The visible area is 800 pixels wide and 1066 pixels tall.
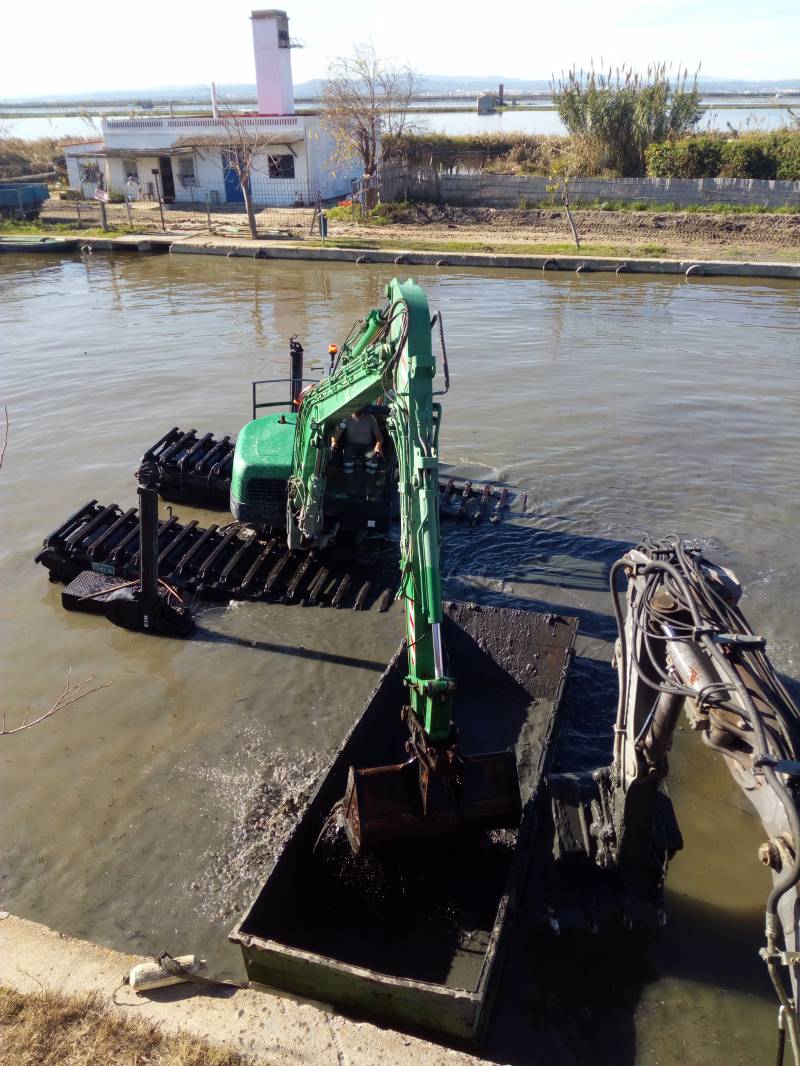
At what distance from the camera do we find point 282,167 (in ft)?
133

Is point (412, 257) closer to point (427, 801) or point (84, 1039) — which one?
point (427, 801)

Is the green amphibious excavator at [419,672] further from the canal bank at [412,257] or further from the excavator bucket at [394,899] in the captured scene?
the canal bank at [412,257]

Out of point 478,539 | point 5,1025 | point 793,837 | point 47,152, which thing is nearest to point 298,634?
point 478,539

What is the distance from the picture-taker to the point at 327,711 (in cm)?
854

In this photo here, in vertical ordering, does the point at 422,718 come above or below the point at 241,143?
below

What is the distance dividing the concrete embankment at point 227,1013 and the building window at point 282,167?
4130 cm

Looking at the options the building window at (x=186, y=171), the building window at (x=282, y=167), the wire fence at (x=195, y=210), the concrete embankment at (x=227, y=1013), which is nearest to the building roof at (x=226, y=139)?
the building window at (x=282, y=167)

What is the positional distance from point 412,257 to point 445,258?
1313 mm

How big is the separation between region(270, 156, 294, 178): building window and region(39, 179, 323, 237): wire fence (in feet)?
1.42

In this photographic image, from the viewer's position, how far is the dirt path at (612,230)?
3083 cm

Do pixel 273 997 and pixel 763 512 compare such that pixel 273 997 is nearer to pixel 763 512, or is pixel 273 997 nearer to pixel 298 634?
pixel 298 634

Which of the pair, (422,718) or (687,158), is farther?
(687,158)

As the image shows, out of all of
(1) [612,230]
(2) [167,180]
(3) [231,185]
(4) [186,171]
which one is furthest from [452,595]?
(2) [167,180]

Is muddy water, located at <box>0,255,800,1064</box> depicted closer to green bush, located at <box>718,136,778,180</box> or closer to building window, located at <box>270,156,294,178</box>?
green bush, located at <box>718,136,778,180</box>
